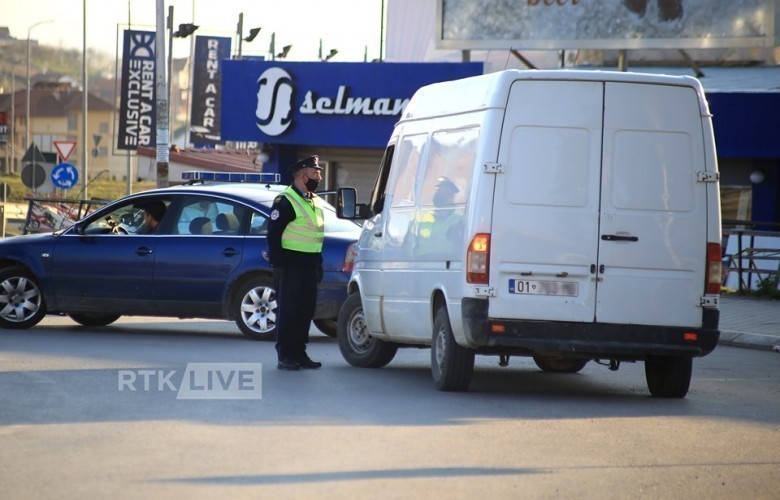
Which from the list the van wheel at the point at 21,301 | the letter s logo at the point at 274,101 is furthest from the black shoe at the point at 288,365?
the letter s logo at the point at 274,101

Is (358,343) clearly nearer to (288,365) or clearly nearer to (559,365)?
(288,365)

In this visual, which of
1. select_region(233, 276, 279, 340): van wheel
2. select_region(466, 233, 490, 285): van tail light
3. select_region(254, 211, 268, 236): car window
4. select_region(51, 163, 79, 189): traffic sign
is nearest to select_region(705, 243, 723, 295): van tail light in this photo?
select_region(466, 233, 490, 285): van tail light

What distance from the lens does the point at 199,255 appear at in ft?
49.9

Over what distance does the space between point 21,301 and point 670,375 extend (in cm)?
792

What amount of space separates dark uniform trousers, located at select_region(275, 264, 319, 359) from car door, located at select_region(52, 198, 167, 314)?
332 centimetres

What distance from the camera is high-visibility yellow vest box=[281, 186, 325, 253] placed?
40.6 ft

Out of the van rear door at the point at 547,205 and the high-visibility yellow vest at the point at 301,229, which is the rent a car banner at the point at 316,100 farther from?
the van rear door at the point at 547,205

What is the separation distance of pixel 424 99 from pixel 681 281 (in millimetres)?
2652

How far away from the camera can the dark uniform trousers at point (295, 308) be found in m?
12.3

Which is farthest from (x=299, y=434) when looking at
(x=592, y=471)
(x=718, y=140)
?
(x=718, y=140)

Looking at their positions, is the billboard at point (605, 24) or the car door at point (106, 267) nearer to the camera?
the car door at point (106, 267)

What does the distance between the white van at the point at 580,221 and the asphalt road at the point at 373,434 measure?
0.52 meters

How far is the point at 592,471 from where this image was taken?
24.2ft

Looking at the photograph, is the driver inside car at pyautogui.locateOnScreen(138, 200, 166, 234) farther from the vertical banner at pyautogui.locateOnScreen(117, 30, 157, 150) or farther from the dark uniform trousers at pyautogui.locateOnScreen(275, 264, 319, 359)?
the vertical banner at pyautogui.locateOnScreen(117, 30, 157, 150)
